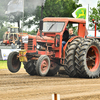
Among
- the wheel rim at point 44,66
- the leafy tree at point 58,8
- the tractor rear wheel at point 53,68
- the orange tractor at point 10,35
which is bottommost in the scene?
the tractor rear wheel at point 53,68

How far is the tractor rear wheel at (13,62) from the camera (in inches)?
369

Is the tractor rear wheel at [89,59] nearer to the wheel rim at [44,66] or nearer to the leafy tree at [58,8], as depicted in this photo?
the wheel rim at [44,66]

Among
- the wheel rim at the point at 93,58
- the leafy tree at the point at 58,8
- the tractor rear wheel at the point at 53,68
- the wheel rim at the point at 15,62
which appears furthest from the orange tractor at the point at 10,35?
the wheel rim at the point at 15,62

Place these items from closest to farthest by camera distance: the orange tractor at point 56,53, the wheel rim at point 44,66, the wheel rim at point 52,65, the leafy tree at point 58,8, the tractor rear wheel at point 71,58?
1. the wheel rim at point 44,66
2. the orange tractor at point 56,53
3. the tractor rear wheel at point 71,58
4. the wheel rim at point 52,65
5. the leafy tree at point 58,8

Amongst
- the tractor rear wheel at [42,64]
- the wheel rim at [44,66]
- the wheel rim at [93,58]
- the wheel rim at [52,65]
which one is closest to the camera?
the tractor rear wheel at [42,64]

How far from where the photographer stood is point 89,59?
32.4 feet

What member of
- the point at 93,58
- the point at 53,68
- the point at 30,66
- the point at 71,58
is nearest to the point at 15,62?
the point at 30,66

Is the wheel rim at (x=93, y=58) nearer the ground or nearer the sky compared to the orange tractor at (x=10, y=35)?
nearer the ground

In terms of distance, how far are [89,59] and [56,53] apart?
1.25m

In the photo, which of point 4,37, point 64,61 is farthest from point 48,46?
point 4,37

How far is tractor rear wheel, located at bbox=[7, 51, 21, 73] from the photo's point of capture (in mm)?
9367

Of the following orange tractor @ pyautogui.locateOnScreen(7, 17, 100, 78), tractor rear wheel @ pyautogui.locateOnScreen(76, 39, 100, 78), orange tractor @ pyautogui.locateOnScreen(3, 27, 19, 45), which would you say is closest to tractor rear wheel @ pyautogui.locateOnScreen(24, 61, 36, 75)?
orange tractor @ pyautogui.locateOnScreen(7, 17, 100, 78)

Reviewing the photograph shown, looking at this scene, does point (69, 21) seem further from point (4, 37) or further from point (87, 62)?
point (4, 37)

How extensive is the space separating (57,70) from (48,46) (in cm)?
135
